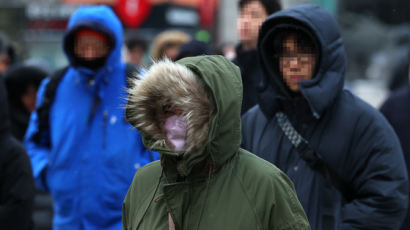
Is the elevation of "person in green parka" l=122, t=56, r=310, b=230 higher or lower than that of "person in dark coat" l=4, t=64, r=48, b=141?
higher

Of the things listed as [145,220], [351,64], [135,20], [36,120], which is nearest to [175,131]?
[145,220]

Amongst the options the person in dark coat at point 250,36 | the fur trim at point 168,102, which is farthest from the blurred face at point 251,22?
the fur trim at point 168,102

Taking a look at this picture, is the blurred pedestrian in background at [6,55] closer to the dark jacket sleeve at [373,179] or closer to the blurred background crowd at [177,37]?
the blurred background crowd at [177,37]

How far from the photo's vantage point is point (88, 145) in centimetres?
422

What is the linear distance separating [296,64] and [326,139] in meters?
0.42

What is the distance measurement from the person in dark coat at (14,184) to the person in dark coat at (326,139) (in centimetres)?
130

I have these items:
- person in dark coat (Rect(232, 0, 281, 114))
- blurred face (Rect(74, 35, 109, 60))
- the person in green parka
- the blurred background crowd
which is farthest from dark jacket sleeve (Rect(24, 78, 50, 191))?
the person in green parka

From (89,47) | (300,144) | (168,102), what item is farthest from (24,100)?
(168,102)

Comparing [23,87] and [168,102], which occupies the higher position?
[168,102]

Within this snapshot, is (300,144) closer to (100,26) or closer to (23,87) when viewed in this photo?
(100,26)

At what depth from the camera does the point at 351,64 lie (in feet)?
31.4

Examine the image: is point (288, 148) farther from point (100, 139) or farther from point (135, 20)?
point (135, 20)

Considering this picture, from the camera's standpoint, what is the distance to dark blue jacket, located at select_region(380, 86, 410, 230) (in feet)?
16.3

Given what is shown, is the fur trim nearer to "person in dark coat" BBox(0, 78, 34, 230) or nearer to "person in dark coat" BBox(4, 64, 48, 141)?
"person in dark coat" BBox(0, 78, 34, 230)
